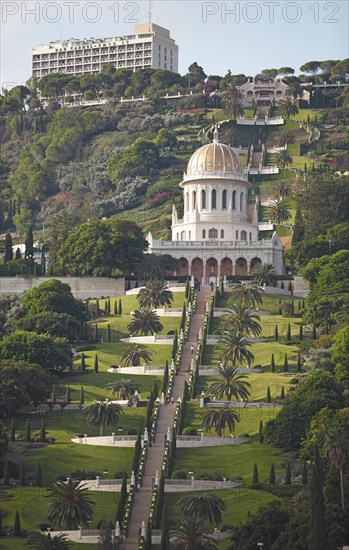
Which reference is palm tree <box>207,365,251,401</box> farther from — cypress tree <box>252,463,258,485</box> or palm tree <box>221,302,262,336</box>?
cypress tree <box>252,463,258,485</box>

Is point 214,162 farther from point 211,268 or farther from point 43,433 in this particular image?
point 43,433

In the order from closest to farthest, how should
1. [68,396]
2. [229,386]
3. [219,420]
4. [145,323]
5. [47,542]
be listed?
[47,542]
[219,420]
[229,386]
[68,396]
[145,323]

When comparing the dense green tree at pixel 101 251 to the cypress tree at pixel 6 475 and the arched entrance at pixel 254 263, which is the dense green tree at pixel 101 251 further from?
the cypress tree at pixel 6 475

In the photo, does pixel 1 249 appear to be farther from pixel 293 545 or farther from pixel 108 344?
pixel 293 545

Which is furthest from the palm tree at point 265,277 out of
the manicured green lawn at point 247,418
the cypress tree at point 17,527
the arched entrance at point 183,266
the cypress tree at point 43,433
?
the cypress tree at point 17,527

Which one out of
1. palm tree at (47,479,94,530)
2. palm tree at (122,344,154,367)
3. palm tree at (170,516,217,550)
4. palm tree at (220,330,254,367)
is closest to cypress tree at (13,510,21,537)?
palm tree at (47,479,94,530)

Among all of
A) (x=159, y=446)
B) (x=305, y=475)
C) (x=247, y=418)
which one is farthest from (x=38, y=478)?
(x=247, y=418)

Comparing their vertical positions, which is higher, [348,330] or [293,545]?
[348,330]

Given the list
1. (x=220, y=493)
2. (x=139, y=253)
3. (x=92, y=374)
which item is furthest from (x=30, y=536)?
(x=139, y=253)
